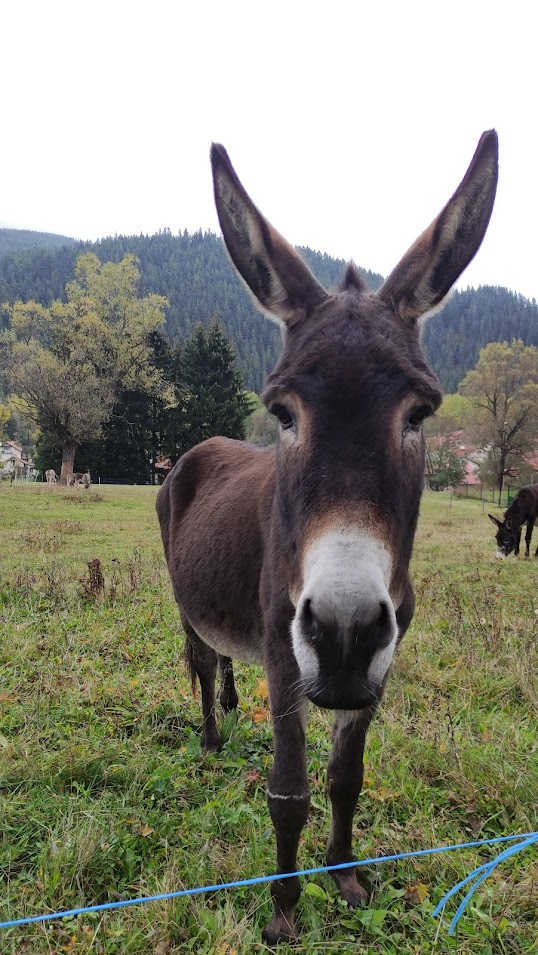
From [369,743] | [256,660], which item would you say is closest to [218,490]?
[256,660]

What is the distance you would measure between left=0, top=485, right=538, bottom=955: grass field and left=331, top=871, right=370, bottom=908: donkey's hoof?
6cm

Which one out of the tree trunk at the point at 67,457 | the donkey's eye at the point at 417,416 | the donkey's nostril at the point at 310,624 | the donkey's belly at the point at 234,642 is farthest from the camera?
the tree trunk at the point at 67,457

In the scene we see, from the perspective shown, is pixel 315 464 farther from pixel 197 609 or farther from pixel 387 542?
pixel 197 609

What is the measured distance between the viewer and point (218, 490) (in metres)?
4.30

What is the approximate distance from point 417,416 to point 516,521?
623 inches

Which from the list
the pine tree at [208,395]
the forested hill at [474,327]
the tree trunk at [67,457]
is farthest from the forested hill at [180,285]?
Result: the tree trunk at [67,457]

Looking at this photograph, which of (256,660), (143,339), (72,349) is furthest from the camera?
(143,339)

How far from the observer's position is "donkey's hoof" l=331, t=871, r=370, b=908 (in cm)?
272

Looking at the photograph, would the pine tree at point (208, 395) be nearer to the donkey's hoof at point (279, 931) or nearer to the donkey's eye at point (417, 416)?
the donkey's hoof at point (279, 931)

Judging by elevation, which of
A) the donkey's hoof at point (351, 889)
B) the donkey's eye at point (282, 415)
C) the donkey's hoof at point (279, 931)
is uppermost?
the donkey's eye at point (282, 415)

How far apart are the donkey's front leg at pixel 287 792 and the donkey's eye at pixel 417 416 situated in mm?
1298

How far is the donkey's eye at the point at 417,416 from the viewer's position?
204 centimetres

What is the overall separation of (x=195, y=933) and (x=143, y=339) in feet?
130

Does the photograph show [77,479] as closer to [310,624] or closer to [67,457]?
[67,457]
